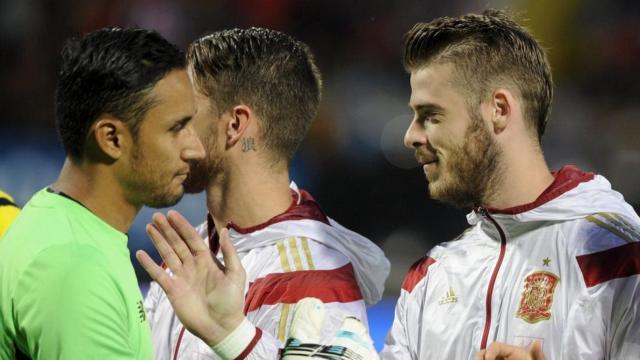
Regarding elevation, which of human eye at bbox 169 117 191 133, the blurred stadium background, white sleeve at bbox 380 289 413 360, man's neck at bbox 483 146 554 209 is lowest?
white sleeve at bbox 380 289 413 360

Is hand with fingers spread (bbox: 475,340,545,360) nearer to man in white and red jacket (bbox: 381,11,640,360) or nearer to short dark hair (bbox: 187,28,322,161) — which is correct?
man in white and red jacket (bbox: 381,11,640,360)

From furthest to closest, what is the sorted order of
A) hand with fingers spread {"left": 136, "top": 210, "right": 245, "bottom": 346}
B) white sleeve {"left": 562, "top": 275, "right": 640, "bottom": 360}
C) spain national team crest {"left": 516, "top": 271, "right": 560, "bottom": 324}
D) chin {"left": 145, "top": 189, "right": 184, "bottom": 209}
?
spain national team crest {"left": 516, "top": 271, "right": 560, "bottom": 324}
white sleeve {"left": 562, "top": 275, "right": 640, "bottom": 360}
hand with fingers spread {"left": 136, "top": 210, "right": 245, "bottom": 346}
chin {"left": 145, "top": 189, "right": 184, "bottom": 209}

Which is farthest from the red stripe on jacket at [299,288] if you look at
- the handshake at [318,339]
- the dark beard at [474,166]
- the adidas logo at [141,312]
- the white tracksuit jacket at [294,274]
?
the adidas logo at [141,312]

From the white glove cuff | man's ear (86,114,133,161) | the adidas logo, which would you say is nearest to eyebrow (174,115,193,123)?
man's ear (86,114,133,161)

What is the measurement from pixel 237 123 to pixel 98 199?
3.58 feet

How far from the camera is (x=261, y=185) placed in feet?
10.4

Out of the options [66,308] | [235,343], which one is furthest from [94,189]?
[235,343]

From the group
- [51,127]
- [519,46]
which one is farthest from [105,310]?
[51,127]

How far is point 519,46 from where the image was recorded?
2.99 m

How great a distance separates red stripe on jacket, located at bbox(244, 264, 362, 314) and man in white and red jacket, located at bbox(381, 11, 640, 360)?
0.19m

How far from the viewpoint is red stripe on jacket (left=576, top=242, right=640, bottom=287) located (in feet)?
8.48

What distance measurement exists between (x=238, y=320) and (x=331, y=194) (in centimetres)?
360

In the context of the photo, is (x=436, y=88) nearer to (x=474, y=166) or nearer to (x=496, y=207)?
(x=474, y=166)

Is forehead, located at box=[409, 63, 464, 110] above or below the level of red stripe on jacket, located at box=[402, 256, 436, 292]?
above
